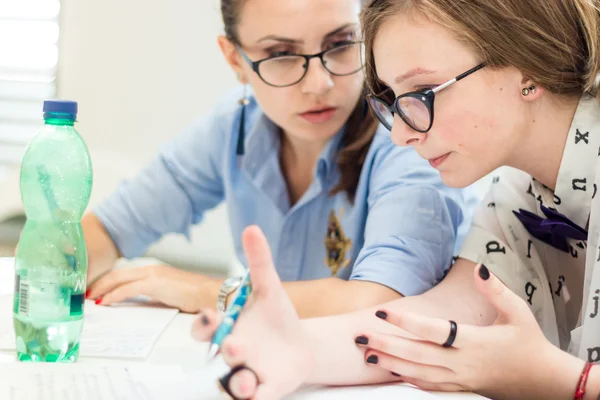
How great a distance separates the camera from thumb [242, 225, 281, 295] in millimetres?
676

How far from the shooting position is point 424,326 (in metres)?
0.83

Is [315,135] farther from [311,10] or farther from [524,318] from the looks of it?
[524,318]

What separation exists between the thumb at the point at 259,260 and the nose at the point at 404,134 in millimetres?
407

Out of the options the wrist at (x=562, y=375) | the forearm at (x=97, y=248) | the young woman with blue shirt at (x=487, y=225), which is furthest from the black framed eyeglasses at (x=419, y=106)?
the forearm at (x=97, y=248)

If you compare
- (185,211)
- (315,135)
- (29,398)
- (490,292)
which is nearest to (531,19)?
(490,292)

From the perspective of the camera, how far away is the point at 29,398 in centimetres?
73

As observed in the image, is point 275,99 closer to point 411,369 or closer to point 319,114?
point 319,114

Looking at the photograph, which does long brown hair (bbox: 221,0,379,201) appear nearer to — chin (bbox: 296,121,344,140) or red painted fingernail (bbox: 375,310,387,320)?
chin (bbox: 296,121,344,140)

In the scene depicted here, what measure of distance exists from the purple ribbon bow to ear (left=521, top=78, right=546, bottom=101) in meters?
0.18

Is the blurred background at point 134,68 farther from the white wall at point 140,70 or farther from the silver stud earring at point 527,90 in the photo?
the silver stud earring at point 527,90

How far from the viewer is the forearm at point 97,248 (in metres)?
1.43

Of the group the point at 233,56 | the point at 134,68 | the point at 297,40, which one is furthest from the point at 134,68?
the point at 297,40

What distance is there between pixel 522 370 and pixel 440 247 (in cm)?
33

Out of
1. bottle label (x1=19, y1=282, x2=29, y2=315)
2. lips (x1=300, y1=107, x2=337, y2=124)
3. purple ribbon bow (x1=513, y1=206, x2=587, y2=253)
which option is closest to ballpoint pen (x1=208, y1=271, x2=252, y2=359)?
bottle label (x1=19, y1=282, x2=29, y2=315)
